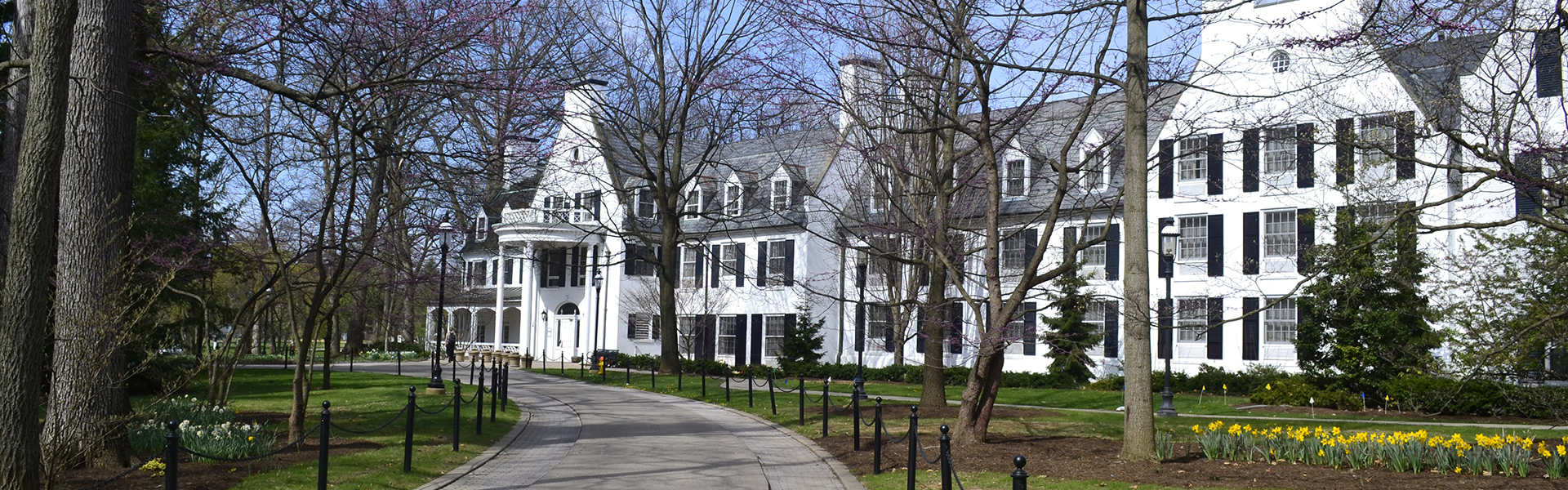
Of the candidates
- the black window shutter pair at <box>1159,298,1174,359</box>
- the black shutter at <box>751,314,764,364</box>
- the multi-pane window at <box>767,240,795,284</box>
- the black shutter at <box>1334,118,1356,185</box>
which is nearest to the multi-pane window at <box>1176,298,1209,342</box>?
the black window shutter pair at <box>1159,298,1174,359</box>

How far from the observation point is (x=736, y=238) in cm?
4212

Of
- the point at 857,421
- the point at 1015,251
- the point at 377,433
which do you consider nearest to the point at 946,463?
the point at 857,421

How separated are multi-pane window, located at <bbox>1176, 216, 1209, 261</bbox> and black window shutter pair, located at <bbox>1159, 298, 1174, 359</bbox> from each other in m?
2.71

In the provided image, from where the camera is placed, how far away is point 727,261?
42625 millimetres

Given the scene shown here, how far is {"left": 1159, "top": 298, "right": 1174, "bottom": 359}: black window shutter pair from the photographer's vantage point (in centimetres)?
2165

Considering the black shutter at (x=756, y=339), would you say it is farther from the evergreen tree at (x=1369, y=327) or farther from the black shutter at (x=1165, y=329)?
the evergreen tree at (x=1369, y=327)

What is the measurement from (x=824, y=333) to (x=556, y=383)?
12.6 meters

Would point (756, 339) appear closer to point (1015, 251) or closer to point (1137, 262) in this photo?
point (1015, 251)

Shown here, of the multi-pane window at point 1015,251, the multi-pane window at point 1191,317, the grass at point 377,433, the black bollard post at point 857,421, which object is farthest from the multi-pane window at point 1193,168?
the black bollard post at point 857,421

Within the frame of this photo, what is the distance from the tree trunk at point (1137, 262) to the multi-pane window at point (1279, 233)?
20.2 m

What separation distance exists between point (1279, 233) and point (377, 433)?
79.2 feet

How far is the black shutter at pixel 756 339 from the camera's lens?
40.5 metres

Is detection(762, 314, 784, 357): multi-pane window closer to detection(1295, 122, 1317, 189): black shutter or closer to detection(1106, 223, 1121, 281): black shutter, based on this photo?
detection(1106, 223, 1121, 281): black shutter

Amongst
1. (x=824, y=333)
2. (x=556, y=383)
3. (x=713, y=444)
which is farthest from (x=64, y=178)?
(x=824, y=333)
